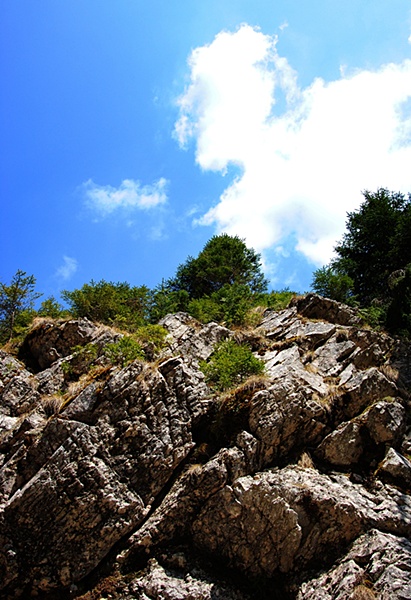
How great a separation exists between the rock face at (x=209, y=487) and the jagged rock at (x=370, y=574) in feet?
0.07

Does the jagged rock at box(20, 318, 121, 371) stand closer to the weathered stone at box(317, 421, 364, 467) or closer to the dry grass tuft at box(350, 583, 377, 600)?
the weathered stone at box(317, 421, 364, 467)

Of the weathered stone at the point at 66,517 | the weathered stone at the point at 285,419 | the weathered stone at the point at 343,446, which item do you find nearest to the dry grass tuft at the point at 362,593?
the weathered stone at the point at 343,446

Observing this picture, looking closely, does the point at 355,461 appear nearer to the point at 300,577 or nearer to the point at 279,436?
the point at 279,436

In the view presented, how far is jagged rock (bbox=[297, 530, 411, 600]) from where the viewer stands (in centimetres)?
661

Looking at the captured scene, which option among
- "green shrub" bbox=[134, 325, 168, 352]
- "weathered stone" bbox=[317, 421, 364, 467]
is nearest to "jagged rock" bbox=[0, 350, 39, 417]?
Result: "green shrub" bbox=[134, 325, 168, 352]

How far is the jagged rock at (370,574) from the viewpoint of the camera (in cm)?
661

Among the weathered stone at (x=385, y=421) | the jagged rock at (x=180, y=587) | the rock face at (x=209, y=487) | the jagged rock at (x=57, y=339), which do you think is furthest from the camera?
the jagged rock at (x=57, y=339)

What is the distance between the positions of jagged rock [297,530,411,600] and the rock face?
0.02 meters

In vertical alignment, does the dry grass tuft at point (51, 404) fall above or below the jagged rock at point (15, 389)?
below

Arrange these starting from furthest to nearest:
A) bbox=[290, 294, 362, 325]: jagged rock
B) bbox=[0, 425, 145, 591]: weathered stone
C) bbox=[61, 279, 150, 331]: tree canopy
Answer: bbox=[61, 279, 150, 331]: tree canopy, bbox=[290, 294, 362, 325]: jagged rock, bbox=[0, 425, 145, 591]: weathered stone

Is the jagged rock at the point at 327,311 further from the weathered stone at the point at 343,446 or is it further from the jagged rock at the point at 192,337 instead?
the weathered stone at the point at 343,446

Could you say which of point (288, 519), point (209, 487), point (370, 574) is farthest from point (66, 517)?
point (370, 574)

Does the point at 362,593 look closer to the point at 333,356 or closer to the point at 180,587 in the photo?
the point at 180,587

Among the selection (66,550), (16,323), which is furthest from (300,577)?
(16,323)
